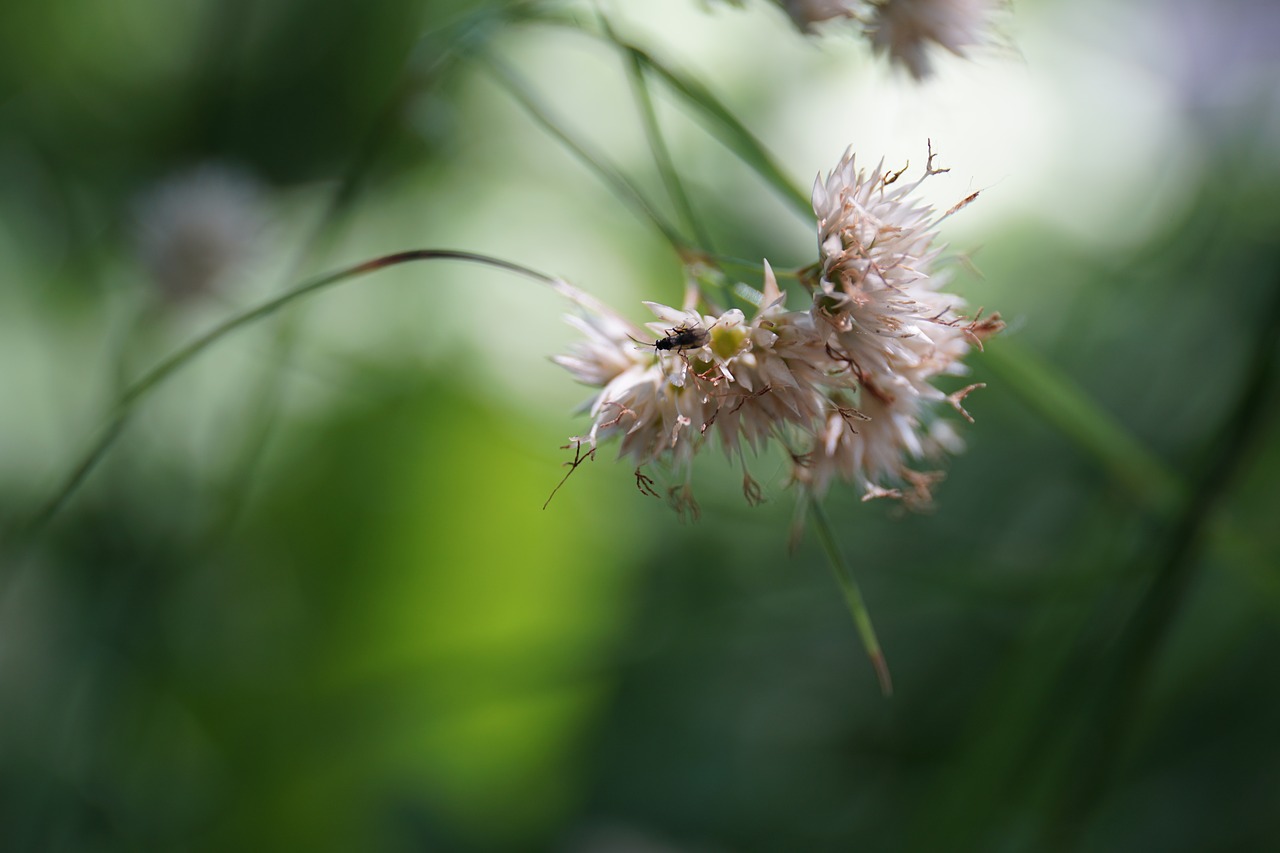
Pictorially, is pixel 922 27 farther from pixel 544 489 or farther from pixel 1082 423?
pixel 544 489

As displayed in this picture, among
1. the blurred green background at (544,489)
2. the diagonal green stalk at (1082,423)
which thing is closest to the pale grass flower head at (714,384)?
the diagonal green stalk at (1082,423)

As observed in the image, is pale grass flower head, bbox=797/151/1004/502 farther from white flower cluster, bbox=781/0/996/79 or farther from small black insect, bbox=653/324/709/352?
white flower cluster, bbox=781/0/996/79

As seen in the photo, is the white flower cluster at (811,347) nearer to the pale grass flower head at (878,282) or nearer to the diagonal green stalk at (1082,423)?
the pale grass flower head at (878,282)

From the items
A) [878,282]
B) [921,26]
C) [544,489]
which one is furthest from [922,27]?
[544,489]

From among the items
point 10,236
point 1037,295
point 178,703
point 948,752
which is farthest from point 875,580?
point 10,236

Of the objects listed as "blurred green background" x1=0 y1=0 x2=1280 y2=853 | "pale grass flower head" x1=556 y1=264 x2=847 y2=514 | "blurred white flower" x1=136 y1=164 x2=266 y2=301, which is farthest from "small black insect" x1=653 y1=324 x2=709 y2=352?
"blurred white flower" x1=136 y1=164 x2=266 y2=301

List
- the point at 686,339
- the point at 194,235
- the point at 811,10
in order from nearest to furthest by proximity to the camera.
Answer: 1. the point at 686,339
2. the point at 811,10
3. the point at 194,235
